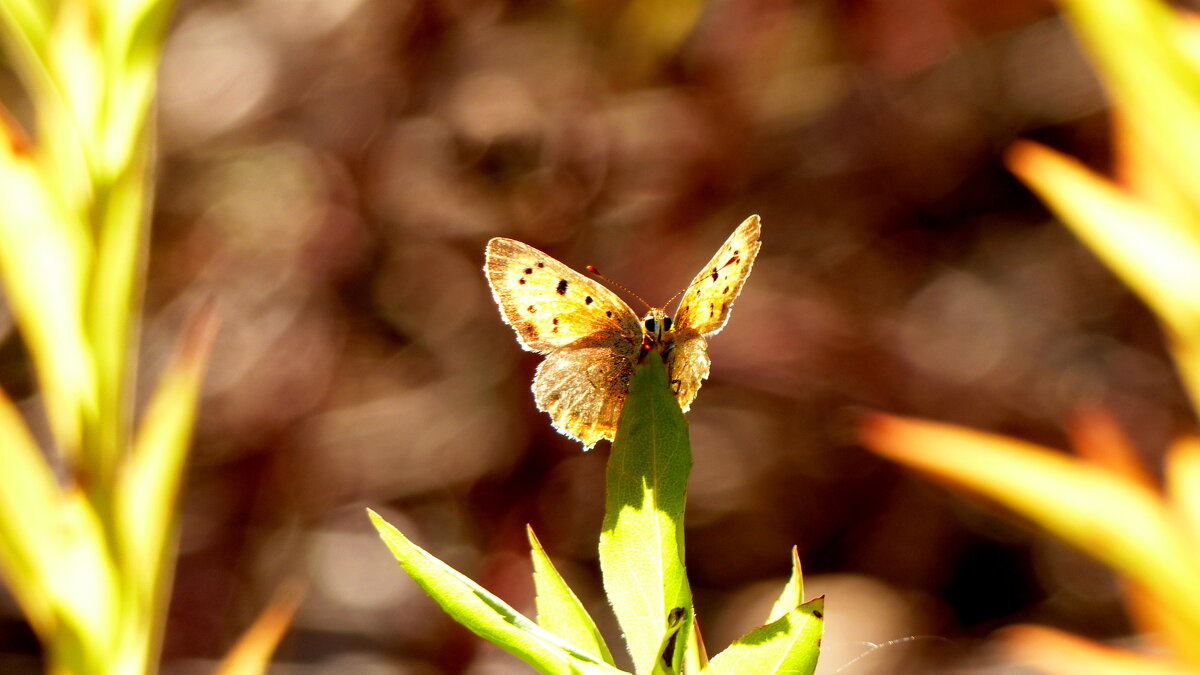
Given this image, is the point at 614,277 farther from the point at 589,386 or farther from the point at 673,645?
the point at 673,645

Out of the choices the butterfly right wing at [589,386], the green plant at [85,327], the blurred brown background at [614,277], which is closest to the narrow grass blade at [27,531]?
the green plant at [85,327]

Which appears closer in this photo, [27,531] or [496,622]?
[496,622]

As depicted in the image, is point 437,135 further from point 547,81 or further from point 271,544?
point 271,544

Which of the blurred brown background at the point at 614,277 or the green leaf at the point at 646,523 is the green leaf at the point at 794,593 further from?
the blurred brown background at the point at 614,277

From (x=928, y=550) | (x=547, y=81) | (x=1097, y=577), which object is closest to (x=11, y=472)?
(x=547, y=81)

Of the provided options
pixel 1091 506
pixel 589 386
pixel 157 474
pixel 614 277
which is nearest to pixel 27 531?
pixel 157 474
